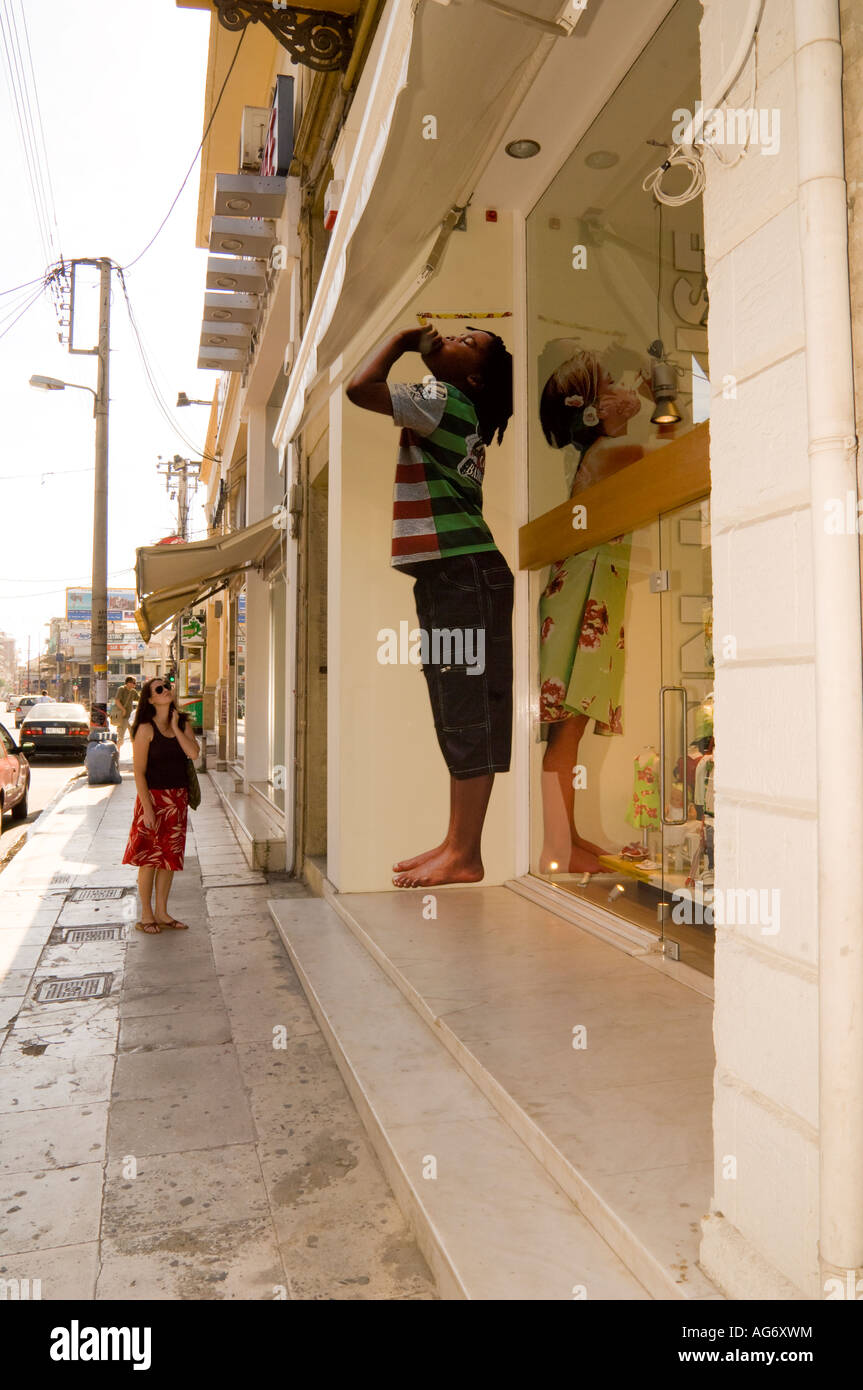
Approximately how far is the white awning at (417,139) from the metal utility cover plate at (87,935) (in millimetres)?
4045

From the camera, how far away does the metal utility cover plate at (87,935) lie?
19.7 ft

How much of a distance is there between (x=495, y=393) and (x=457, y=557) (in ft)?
4.10

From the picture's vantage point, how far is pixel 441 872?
658cm

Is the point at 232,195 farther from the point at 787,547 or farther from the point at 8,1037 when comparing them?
the point at 787,547

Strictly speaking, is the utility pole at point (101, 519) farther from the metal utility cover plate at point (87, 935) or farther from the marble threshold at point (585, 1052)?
the marble threshold at point (585, 1052)

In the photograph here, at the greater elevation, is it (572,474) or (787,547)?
(572,474)

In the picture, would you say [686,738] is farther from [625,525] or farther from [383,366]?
[383,366]

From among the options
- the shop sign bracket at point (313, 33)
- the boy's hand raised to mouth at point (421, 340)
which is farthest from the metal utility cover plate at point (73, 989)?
the shop sign bracket at point (313, 33)

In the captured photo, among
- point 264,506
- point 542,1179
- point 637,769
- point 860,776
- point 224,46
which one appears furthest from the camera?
point 264,506

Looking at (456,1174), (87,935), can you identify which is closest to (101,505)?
(87,935)

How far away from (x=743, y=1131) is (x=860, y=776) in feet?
2.88

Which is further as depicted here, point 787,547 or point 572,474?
point 572,474

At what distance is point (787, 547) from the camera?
192 centimetres
